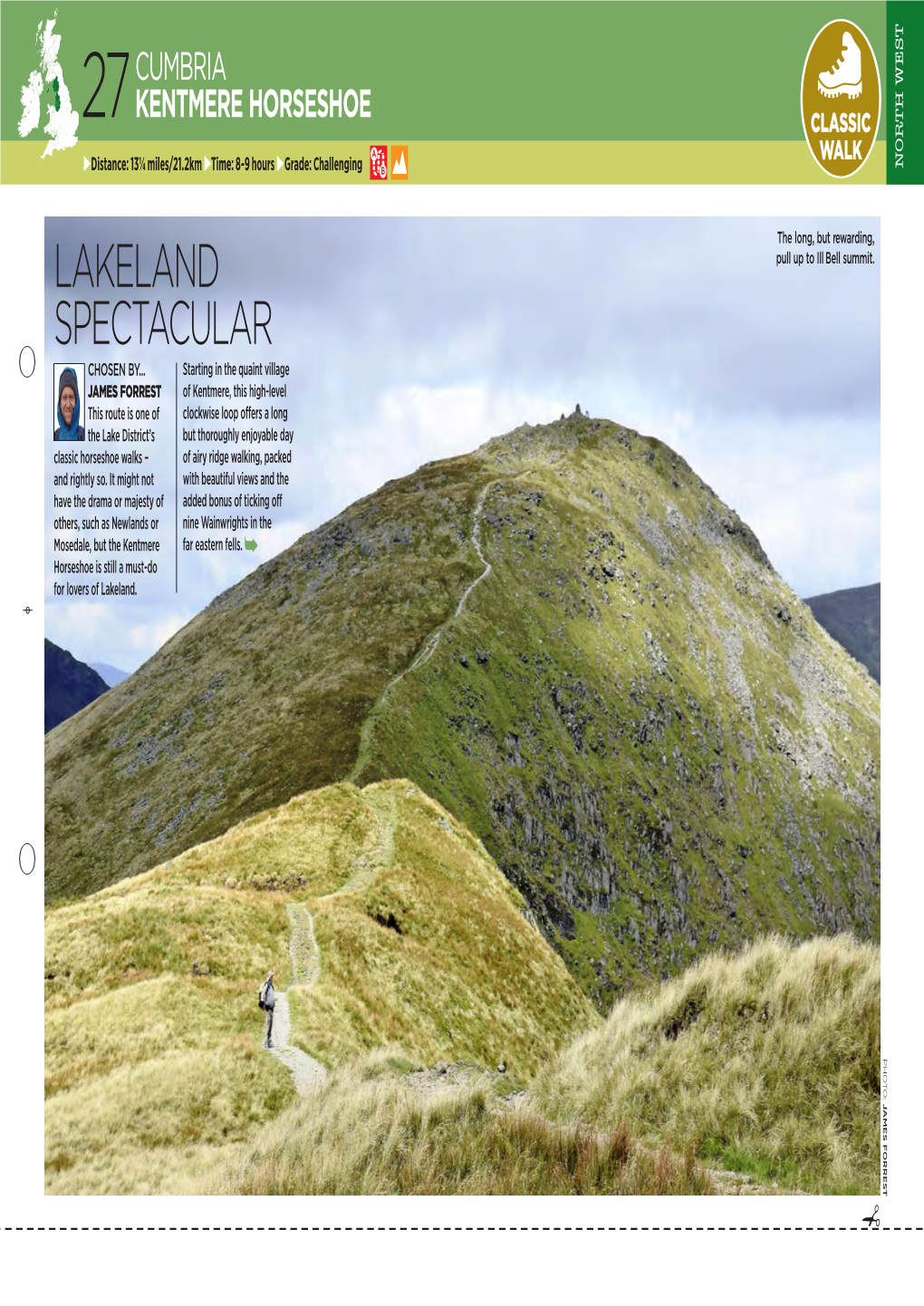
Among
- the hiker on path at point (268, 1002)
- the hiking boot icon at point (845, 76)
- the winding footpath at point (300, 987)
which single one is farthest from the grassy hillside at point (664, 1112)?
the hiking boot icon at point (845, 76)

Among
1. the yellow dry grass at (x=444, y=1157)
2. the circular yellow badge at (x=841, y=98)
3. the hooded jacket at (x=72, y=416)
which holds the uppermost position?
the circular yellow badge at (x=841, y=98)

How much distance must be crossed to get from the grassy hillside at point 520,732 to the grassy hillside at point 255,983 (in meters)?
26.3

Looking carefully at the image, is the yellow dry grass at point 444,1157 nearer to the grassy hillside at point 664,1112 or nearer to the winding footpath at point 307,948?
the grassy hillside at point 664,1112

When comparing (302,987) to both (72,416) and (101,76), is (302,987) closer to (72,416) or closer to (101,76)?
(72,416)

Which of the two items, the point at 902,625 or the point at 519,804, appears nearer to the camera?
the point at 902,625

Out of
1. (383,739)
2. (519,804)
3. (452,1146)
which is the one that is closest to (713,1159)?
(452,1146)

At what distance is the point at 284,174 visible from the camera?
12203mm

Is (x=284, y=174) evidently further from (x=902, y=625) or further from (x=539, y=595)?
(x=539, y=595)

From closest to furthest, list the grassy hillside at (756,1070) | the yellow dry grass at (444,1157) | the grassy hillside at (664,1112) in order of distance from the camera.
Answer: the yellow dry grass at (444,1157), the grassy hillside at (664,1112), the grassy hillside at (756,1070)

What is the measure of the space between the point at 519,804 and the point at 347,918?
277 feet

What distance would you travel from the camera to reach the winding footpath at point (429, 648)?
67750 millimetres

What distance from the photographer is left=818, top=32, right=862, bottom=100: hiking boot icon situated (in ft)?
38.8

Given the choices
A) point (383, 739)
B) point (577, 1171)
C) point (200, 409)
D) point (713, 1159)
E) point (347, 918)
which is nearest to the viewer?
point (577, 1171)

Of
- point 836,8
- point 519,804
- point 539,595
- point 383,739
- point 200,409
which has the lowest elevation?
point 519,804
